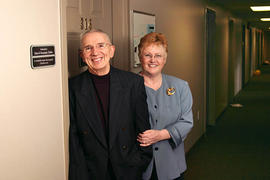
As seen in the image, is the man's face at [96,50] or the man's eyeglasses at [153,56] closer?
the man's face at [96,50]

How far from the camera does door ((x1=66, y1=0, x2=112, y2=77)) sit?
8.93ft

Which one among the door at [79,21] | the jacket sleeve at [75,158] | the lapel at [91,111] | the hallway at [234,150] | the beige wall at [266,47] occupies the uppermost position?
the beige wall at [266,47]

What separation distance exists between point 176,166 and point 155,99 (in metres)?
0.49

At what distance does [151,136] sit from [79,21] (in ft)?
3.39

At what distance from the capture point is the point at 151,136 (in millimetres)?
2434

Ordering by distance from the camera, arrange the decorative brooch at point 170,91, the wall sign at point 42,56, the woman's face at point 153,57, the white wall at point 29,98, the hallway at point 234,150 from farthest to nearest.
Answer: the hallway at point 234,150, the decorative brooch at point 170,91, the woman's face at point 153,57, the wall sign at point 42,56, the white wall at point 29,98

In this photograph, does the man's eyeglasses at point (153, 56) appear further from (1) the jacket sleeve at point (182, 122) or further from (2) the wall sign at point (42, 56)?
(2) the wall sign at point (42, 56)

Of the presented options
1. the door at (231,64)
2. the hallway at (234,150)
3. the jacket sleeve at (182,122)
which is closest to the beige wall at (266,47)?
the door at (231,64)

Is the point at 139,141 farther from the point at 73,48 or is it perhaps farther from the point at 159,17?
the point at 159,17

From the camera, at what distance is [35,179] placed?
188 cm

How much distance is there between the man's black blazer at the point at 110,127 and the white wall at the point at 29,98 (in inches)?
4.6

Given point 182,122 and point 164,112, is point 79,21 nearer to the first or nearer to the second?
point 164,112

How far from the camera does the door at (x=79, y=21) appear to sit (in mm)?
2721

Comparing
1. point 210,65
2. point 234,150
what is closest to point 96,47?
point 234,150
